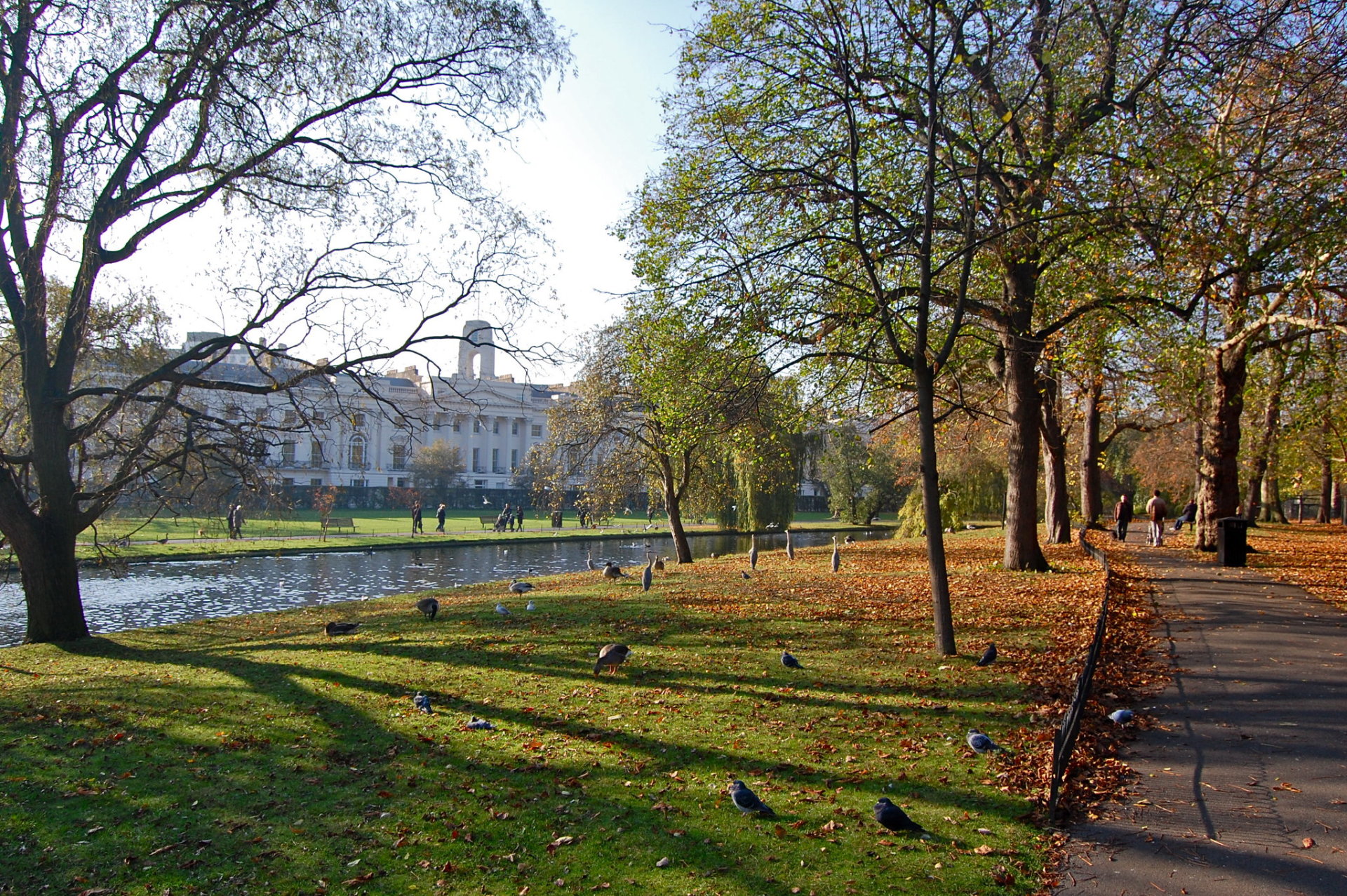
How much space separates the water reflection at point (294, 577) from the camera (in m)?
19.0

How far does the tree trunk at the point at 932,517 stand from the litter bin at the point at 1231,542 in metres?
12.1

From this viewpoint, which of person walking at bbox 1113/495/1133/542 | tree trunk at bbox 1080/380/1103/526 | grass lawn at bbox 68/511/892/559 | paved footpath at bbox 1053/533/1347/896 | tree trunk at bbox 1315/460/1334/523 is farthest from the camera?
tree trunk at bbox 1315/460/1334/523

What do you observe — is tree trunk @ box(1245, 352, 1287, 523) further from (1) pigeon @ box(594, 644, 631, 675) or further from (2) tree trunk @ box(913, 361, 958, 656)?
(1) pigeon @ box(594, 644, 631, 675)

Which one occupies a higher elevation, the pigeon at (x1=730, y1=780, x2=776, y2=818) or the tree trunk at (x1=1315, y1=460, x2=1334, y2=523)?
the tree trunk at (x1=1315, y1=460, x2=1334, y2=523)

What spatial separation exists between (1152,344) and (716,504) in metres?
19.8

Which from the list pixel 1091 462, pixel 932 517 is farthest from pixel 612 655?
pixel 1091 462

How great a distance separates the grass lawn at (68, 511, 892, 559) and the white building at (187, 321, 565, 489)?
9.85 ft

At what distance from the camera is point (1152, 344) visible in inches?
719

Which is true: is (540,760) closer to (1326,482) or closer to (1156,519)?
(1156,519)

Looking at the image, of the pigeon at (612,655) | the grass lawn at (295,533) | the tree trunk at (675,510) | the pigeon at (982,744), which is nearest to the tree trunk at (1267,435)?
the tree trunk at (675,510)

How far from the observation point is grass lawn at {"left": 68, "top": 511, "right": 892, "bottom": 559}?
30391 mm

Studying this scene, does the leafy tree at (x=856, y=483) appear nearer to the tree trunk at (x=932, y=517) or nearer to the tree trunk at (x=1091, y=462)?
the tree trunk at (x=1091, y=462)

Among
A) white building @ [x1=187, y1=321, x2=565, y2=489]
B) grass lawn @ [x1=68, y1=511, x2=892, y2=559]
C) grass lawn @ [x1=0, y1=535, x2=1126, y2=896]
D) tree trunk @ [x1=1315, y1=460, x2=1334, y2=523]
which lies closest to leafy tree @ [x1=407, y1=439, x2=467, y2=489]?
white building @ [x1=187, y1=321, x2=565, y2=489]

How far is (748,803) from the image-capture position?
5.23m
